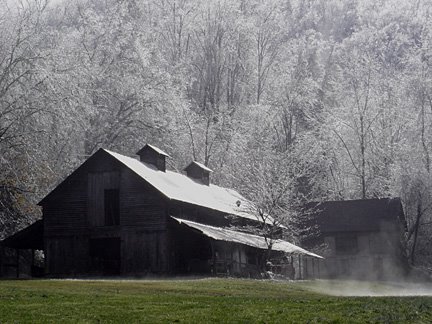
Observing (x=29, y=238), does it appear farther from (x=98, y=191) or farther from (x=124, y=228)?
(x=124, y=228)

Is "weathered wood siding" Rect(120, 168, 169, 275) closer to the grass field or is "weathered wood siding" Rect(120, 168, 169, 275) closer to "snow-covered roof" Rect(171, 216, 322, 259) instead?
"snow-covered roof" Rect(171, 216, 322, 259)

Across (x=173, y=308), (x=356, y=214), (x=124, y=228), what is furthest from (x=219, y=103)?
(x=173, y=308)

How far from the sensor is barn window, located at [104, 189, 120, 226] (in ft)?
175

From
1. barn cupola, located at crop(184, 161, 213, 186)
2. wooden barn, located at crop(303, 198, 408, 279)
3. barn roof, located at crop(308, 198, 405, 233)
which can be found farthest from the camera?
barn roof, located at crop(308, 198, 405, 233)

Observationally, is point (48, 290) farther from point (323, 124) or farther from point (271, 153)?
point (323, 124)

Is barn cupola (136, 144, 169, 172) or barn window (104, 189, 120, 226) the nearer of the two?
barn window (104, 189, 120, 226)

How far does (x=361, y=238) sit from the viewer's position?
79.2 m

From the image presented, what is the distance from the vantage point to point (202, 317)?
24.6 m

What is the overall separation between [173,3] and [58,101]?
41.7 meters

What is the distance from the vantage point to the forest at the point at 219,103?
2218 inches

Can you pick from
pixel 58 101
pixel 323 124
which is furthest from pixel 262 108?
pixel 58 101

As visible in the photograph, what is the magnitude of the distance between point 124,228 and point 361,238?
33.4m

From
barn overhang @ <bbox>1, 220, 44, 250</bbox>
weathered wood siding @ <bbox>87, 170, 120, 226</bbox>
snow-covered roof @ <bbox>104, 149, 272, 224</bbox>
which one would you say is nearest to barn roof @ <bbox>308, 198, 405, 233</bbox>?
snow-covered roof @ <bbox>104, 149, 272, 224</bbox>

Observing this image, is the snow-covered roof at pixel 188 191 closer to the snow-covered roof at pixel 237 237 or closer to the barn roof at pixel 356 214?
the snow-covered roof at pixel 237 237
